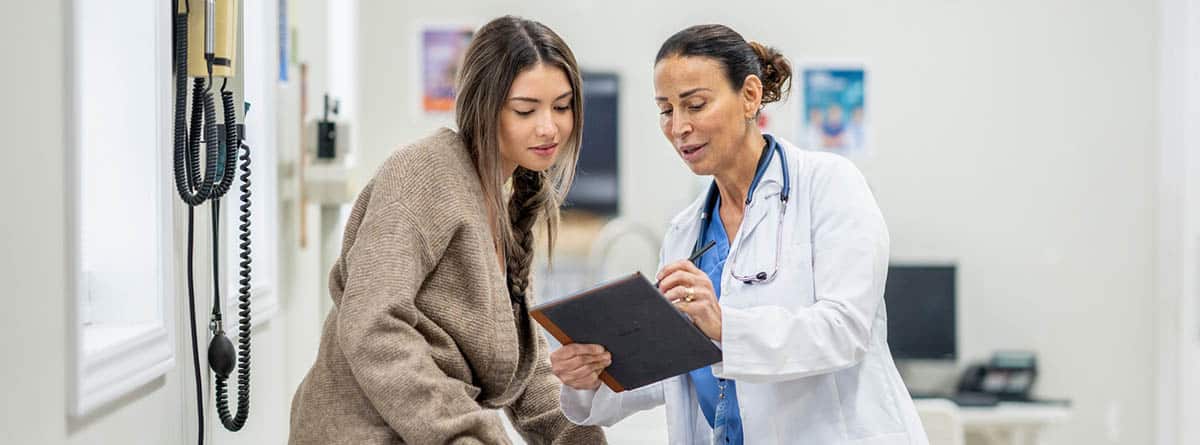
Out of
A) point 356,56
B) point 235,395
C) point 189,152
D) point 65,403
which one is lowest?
point 235,395

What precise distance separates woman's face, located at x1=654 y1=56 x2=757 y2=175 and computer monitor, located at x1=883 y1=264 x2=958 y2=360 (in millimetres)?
3177

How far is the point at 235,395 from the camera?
91.7 inches

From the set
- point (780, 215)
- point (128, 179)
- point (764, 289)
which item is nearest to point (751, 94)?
point (780, 215)

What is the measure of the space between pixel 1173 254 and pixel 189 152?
4.22m

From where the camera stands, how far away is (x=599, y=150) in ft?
15.9

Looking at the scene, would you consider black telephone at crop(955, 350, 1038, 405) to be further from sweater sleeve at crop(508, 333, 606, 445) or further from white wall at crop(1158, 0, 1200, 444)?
sweater sleeve at crop(508, 333, 606, 445)

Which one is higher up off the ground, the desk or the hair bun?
the hair bun

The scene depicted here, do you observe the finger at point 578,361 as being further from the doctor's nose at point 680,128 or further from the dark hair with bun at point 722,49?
the dark hair with bun at point 722,49

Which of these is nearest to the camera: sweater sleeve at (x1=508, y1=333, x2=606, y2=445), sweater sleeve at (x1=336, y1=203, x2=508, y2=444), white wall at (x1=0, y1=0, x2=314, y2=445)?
white wall at (x1=0, y1=0, x2=314, y2=445)

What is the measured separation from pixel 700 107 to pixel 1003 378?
3476 millimetres

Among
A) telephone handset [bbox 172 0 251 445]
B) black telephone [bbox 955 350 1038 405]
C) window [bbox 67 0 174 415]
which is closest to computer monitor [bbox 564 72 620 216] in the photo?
black telephone [bbox 955 350 1038 405]

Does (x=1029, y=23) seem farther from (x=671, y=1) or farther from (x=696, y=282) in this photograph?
(x=696, y=282)

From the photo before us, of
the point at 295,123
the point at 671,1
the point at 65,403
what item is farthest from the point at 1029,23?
the point at 65,403

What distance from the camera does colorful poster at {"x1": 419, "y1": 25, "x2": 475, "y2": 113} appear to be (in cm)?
485
